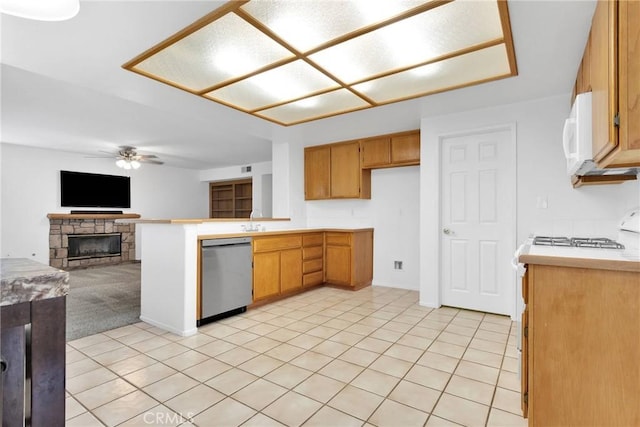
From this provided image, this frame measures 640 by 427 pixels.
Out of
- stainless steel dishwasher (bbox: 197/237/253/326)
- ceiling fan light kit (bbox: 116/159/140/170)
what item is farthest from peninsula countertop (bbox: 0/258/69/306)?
ceiling fan light kit (bbox: 116/159/140/170)

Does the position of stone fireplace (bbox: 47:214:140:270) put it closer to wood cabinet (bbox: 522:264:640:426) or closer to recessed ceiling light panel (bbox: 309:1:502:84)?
recessed ceiling light panel (bbox: 309:1:502:84)

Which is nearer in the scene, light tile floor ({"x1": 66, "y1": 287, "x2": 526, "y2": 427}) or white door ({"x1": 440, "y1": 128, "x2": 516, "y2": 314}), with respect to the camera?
light tile floor ({"x1": 66, "y1": 287, "x2": 526, "y2": 427})

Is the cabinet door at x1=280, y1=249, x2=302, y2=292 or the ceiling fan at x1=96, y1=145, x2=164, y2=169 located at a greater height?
the ceiling fan at x1=96, y1=145, x2=164, y2=169

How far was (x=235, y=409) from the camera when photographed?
177 cm

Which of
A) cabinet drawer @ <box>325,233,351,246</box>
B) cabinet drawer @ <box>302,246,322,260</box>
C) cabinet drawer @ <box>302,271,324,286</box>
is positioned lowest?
cabinet drawer @ <box>302,271,324,286</box>

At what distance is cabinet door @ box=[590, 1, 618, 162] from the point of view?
1.29 m

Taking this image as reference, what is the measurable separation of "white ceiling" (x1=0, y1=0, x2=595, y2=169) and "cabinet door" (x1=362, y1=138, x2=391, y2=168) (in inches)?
15.6

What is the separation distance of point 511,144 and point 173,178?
24.8ft

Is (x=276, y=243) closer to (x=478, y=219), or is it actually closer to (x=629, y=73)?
(x=478, y=219)

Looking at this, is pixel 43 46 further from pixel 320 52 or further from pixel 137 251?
pixel 137 251

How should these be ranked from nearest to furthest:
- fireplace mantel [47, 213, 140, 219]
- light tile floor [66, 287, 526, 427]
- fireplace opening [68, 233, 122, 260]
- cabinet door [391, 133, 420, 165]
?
1. light tile floor [66, 287, 526, 427]
2. cabinet door [391, 133, 420, 165]
3. fireplace mantel [47, 213, 140, 219]
4. fireplace opening [68, 233, 122, 260]

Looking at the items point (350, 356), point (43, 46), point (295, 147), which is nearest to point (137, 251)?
point (295, 147)

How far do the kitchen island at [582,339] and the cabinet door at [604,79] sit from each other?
1.76 ft

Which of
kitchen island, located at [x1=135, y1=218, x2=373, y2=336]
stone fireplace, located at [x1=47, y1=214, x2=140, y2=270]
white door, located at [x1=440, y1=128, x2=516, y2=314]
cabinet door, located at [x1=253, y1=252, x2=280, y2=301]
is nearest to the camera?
kitchen island, located at [x1=135, y1=218, x2=373, y2=336]
